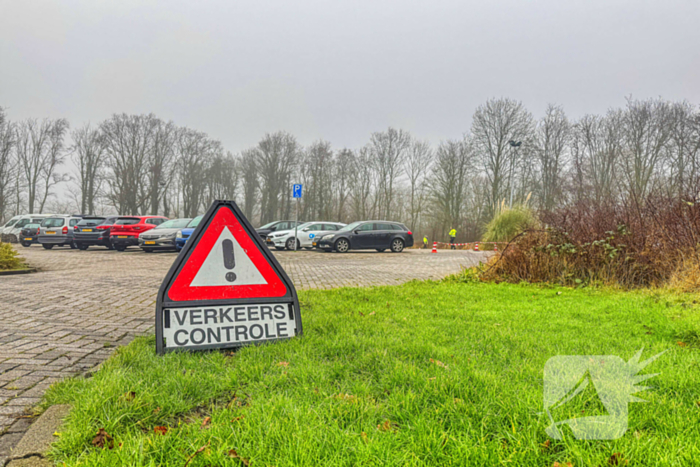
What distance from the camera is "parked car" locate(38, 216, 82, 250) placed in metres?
20.0

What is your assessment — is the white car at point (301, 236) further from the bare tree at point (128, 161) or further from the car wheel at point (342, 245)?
the bare tree at point (128, 161)

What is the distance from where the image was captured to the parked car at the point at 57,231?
2003 cm

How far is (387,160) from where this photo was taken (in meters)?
42.6

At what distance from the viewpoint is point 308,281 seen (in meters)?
8.77

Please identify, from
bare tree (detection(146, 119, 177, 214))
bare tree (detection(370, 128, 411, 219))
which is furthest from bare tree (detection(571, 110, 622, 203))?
bare tree (detection(146, 119, 177, 214))

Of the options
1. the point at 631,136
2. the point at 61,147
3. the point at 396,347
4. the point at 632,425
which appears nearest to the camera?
the point at 632,425

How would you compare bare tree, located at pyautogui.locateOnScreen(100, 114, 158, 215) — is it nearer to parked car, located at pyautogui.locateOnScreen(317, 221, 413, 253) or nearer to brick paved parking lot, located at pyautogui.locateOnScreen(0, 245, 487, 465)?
parked car, located at pyautogui.locateOnScreen(317, 221, 413, 253)

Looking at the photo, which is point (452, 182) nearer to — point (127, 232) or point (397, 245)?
point (397, 245)

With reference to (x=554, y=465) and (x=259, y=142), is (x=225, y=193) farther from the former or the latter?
(x=554, y=465)

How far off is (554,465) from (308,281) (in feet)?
24.3

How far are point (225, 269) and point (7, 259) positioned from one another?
989 centimetres

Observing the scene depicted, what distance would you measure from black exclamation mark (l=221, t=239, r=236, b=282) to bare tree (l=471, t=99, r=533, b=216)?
3348cm

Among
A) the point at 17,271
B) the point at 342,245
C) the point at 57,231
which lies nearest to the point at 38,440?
the point at 17,271

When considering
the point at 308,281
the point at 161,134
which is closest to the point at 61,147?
the point at 161,134
